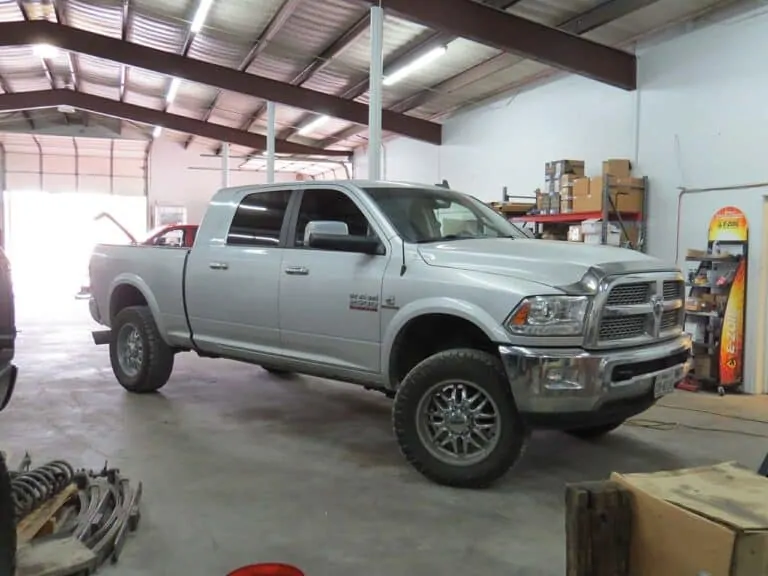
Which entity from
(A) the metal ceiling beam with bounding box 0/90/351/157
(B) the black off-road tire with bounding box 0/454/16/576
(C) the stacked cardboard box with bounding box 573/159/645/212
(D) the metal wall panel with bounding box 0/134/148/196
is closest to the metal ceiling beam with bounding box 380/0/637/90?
(C) the stacked cardboard box with bounding box 573/159/645/212

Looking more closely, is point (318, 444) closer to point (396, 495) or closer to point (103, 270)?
point (396, 495)

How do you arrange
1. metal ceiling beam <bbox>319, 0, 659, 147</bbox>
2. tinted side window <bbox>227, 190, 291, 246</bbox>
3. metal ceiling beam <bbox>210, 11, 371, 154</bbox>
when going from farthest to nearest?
metal ceiling beam <bbox>210, 11, 371, 154</bbox>, metal ceiling beam <bbox>319, 0, 659, 147</bbox>, tinted side window <bbox>227, 190, 291, 246</bbox>

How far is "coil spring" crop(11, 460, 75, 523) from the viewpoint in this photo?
3.19 meters

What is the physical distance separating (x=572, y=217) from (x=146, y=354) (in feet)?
16.7

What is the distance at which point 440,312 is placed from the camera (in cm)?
401

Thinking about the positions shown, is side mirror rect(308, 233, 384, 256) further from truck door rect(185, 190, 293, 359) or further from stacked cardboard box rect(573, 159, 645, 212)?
stacked cardboard box rect(573, 159, 645, 212)

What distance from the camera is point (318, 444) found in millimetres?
4957

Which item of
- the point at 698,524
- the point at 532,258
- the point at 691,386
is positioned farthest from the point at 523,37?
the point at 698,524

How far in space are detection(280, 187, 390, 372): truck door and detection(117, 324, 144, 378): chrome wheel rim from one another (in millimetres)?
2047

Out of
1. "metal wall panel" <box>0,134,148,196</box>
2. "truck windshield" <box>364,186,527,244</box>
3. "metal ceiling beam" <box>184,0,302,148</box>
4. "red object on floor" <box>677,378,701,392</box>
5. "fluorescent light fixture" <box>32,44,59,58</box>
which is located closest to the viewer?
"truck windshield" <box>364,186,527,244</box>

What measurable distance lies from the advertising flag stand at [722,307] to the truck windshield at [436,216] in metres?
3.27

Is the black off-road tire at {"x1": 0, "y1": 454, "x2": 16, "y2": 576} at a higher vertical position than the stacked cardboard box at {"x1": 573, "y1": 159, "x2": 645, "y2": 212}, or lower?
lower

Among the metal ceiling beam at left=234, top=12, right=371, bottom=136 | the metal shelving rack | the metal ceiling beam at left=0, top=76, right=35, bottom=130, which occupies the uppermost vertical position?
the metal ceiling beam at left=0, top=76, right=35, bottom=130

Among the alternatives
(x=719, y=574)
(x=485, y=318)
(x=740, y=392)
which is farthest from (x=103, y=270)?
(x=740, y=392)
